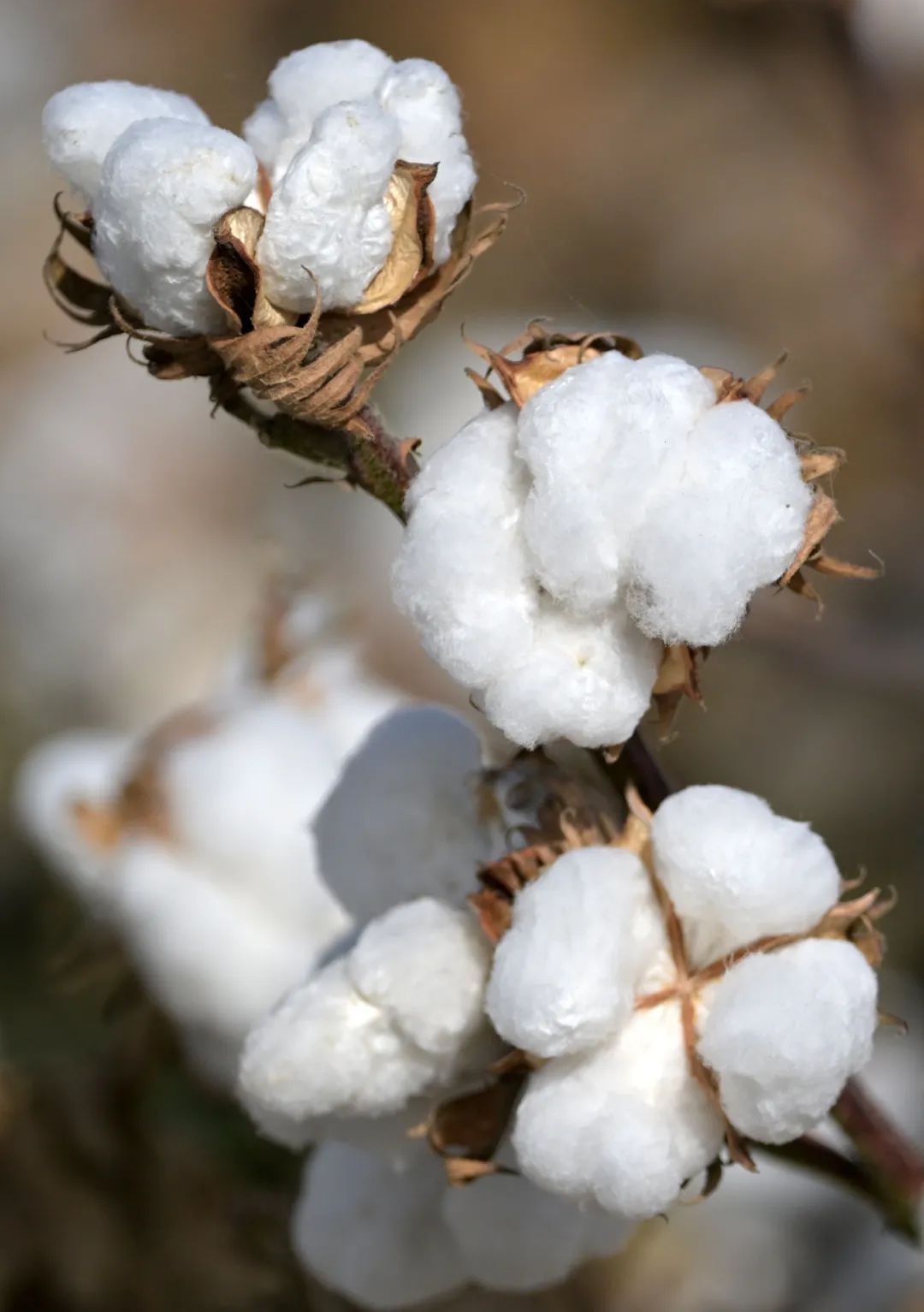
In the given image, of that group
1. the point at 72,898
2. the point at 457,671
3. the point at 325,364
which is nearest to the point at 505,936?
the point at 457,671

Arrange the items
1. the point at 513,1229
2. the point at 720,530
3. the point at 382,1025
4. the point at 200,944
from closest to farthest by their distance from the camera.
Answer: the point at 720,530 < the point at 382,1025 < the point at 513,1229 < the point at 200,944

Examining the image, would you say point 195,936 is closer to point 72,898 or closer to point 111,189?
point 72,898

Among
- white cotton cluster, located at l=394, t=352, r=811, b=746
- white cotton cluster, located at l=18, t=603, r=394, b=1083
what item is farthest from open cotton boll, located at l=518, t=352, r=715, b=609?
white cotton cluster, located at l=18, t=603, r=394, b=1083

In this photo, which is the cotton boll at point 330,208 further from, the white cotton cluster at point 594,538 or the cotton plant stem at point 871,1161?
the cotton plant stem at point 871,1161

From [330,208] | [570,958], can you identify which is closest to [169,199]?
[330,208]

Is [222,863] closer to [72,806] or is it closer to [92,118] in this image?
[72,806]

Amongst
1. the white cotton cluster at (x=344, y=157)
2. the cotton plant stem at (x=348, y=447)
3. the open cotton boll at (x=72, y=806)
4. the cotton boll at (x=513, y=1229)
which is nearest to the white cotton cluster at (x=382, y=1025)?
the cotton boll at (x=513, y=1229)

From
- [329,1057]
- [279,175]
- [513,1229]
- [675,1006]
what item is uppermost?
[279,175]
